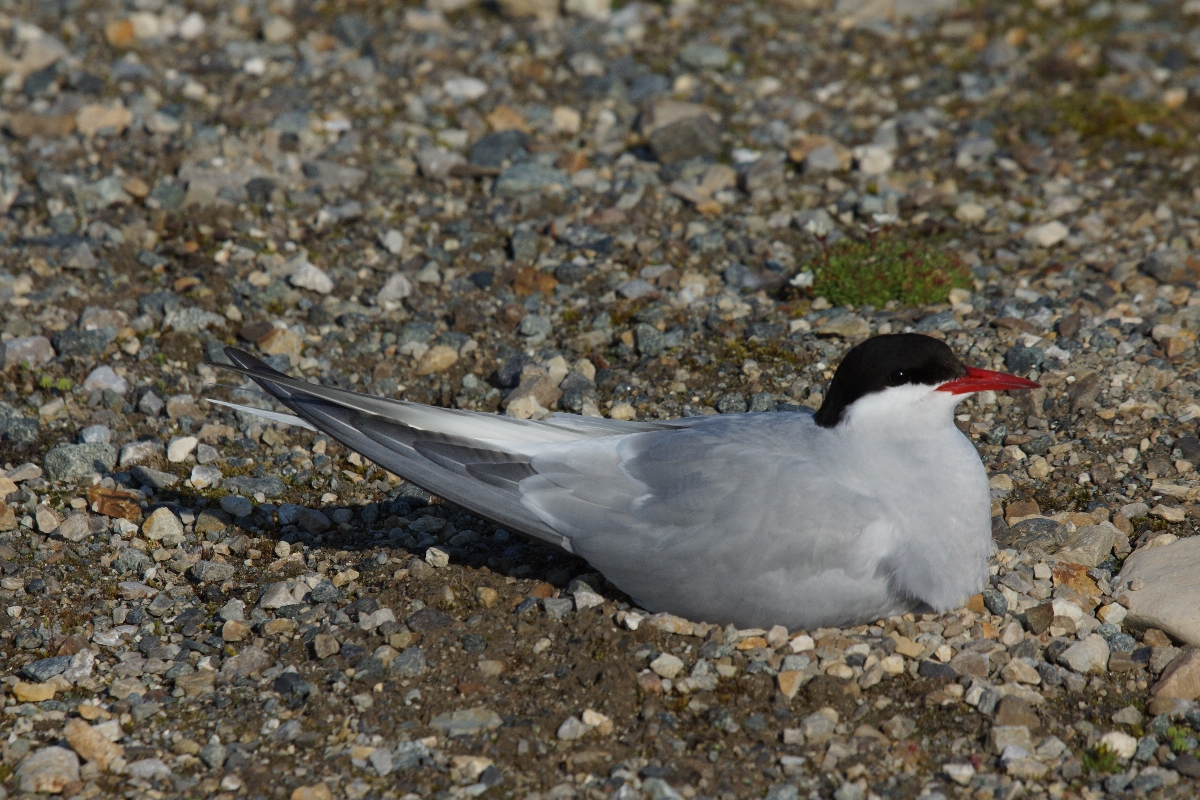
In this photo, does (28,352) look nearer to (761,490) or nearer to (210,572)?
(210,572)

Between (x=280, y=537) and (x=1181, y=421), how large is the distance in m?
3.58

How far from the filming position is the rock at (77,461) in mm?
4824

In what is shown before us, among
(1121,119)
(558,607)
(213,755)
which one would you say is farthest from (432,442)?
(1121,119)

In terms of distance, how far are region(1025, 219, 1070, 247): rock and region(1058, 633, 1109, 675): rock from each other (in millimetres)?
2854

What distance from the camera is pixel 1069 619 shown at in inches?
157

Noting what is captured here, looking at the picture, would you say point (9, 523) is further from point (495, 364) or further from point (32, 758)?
point (495, 364)

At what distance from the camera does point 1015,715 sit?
356 centimetres

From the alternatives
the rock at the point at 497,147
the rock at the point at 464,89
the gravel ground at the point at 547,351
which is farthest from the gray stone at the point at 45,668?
the rock at the point at 464,89

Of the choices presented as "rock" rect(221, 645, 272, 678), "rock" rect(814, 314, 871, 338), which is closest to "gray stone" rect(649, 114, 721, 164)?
"rock" rect(814, 314, 871, 338)

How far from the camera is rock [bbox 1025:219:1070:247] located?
241 inches

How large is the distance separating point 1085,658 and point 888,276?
2.43 metres

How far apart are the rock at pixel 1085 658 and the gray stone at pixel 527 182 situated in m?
3.80

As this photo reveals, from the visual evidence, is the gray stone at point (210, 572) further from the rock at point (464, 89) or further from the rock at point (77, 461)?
the rock at point (464, 89)

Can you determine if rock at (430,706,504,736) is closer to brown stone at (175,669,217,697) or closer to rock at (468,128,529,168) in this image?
brown stone at (175,669,217,697)
